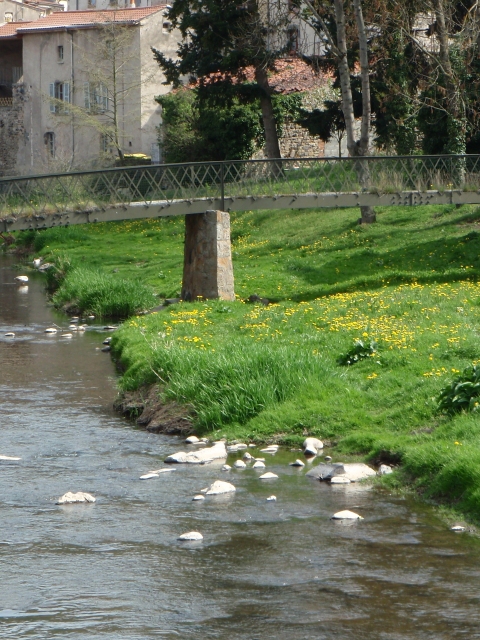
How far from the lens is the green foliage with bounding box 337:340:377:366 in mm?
17328

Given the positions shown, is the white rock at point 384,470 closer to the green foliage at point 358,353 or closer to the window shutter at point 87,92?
the green foliage at point 358,353

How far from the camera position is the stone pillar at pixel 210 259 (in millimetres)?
25938

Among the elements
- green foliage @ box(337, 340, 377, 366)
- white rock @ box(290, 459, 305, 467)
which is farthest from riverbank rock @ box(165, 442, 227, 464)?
green foliage @ box(337, 340, 377, 366)

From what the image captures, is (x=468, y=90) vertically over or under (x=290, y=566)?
over

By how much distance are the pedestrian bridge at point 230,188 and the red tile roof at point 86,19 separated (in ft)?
112

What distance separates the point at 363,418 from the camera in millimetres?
14906

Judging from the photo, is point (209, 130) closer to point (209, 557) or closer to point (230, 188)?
point (230, 188)

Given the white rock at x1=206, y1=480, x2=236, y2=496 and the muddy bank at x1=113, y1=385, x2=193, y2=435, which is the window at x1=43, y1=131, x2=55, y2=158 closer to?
the muddy bank at x1=113, y1=385, x2=193, y2=435

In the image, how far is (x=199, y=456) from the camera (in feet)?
45.9

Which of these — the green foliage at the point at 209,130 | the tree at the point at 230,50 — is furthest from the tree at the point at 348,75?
the green foliage at the point at 209,130

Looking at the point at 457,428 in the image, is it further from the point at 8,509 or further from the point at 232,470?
the point at 8,509

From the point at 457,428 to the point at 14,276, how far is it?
2526 centimetres

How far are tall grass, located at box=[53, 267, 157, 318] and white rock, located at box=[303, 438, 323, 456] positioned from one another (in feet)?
44.4

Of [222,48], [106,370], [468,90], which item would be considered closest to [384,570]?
[106,370]
